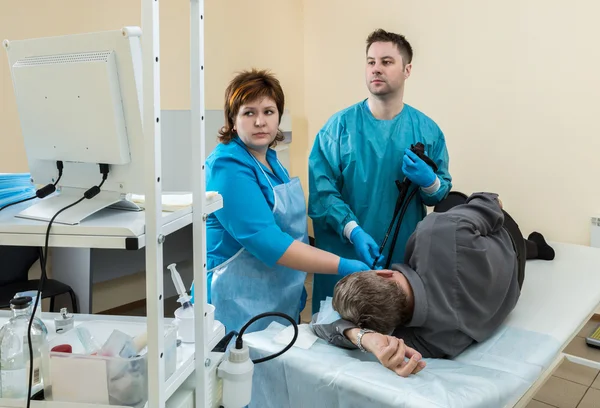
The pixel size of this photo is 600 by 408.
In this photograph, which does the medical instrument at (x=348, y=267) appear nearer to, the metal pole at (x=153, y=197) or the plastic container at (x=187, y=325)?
the plastic container at (x=187, y=325)

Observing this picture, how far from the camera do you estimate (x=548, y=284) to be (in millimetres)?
1832

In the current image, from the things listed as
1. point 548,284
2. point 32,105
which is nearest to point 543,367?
point 548,284

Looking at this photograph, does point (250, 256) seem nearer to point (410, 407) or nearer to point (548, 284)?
point (410, 407)

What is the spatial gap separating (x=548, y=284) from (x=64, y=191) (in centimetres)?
165

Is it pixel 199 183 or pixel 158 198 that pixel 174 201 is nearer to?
pixel 199 183

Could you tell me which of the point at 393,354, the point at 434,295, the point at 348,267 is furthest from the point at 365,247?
the point at 393,354

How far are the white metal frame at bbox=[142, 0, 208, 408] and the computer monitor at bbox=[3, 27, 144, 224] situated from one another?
7 centimetres

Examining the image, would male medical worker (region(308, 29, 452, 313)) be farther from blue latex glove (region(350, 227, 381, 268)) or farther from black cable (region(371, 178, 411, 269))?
blue latex glove (region(350, 227, 381, 268))

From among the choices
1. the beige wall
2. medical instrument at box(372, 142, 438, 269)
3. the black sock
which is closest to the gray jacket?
medical instrument at box(372, 142, 438, 269)

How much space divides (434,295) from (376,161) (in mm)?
811

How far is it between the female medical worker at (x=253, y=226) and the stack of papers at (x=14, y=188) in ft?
1.78

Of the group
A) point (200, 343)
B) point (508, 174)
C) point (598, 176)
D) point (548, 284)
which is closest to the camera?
point (200, 343)

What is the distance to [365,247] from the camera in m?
1.76

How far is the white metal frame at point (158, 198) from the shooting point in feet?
2.38
